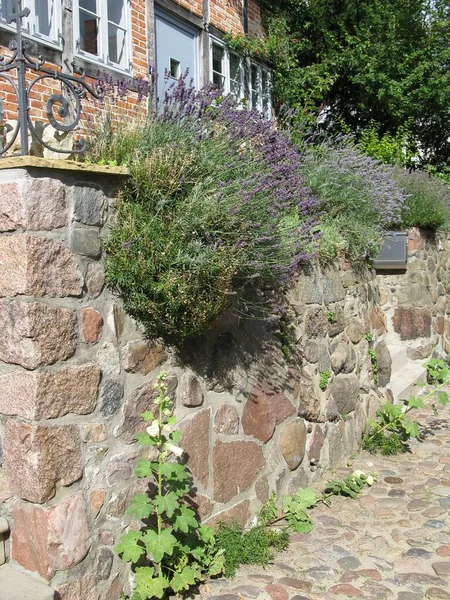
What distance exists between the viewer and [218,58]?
949 centimetres

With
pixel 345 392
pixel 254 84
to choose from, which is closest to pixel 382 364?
pixel 345 392

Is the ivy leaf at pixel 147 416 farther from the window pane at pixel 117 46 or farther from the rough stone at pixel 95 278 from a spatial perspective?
the window pane at pixel 117 46

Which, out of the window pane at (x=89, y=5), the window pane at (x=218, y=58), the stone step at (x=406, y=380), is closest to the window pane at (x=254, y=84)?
the window pane at (x=218, y=58)

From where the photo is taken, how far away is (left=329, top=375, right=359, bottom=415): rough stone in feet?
15.3

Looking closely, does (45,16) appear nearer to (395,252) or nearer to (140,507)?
(395,252)

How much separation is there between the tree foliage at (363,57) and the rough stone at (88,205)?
7.77 m

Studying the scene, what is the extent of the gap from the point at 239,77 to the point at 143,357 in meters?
7.83

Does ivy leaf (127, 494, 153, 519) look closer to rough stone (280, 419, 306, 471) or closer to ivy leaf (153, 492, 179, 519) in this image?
ivy leaf (153, 492, 179, 519)

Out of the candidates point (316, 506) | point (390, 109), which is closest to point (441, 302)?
point (390, 109)

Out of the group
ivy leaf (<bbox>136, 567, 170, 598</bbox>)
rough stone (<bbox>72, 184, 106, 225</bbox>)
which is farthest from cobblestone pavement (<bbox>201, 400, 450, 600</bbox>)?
rough stone (<bbox>72, 184, 106, 225</bbox>)

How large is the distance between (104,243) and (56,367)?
618mm

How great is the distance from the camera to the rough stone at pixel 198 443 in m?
3.23

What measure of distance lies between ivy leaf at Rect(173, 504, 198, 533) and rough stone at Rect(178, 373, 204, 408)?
56 cm

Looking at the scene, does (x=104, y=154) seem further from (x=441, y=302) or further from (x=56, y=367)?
(x=441, y=302)
